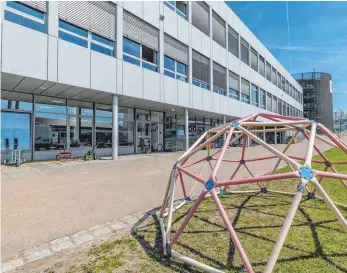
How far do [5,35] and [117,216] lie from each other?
9496 mm

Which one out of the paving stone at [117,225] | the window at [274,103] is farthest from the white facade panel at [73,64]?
the window at [274,103]

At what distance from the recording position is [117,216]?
4.59 metres

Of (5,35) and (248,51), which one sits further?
(248,51)

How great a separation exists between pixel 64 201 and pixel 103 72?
8.93 metres

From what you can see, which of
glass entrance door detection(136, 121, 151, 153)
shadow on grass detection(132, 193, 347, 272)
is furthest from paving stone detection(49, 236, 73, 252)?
glass entrance door detection(136, 121, 151, 153)

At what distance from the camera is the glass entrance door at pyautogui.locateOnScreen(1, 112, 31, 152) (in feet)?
41.1

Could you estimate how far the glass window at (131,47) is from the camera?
14.5 m

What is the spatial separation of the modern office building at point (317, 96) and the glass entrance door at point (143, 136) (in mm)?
72171

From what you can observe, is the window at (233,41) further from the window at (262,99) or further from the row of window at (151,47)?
the window at (262,99)

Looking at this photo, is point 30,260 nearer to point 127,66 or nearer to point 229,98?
point 127,66

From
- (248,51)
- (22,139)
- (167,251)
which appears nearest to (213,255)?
(167,251)

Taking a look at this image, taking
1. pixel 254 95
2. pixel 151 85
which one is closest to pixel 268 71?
pixel 254 95

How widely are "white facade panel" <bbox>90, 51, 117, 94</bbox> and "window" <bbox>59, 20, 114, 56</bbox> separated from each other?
64 cm

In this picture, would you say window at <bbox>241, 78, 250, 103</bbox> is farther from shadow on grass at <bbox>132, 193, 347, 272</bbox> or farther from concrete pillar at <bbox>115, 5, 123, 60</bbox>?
shadow on grass at <bbox>132, 193, 347, 272</bbox>
